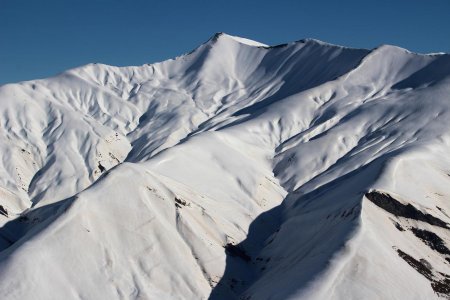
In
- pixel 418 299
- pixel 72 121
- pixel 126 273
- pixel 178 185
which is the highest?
pixel 72 121

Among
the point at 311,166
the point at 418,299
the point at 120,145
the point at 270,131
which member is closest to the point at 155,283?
the point at 418,299

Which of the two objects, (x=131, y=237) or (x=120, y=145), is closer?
(x=131, y=237)

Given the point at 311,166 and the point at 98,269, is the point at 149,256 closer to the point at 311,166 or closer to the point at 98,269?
the point at 98,269

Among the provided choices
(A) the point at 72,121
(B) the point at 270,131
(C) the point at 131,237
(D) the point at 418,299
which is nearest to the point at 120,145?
(A) the point at 72,121

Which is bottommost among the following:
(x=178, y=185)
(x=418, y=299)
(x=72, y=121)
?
(x=418, y=299)

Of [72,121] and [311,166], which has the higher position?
[72,121]

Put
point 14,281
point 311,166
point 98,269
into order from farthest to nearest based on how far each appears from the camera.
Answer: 1. point 311,166
2. point 98,269
3. point 14,281

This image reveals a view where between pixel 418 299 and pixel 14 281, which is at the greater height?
pixel 14 281

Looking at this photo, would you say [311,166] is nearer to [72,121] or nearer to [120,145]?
[120,145]

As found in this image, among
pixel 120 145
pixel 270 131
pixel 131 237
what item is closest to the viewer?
pixel 131 237
